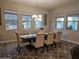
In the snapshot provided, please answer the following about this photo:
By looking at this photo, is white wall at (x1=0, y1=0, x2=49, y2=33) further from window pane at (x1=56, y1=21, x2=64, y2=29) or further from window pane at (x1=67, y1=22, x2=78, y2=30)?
window pane at (x1=67, y1=22, x2=78, y2=30)

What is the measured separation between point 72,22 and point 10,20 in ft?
15.6

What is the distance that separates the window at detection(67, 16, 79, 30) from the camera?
580cm

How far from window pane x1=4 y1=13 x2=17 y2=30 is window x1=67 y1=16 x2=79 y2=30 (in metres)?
4.25

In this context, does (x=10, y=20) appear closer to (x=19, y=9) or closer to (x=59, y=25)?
(x=19, y=9)

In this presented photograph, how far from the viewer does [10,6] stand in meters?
5.68

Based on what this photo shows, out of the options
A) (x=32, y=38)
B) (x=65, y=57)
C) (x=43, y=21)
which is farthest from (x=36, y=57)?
(x=43, y=21)

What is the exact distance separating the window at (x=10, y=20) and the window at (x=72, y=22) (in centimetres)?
425

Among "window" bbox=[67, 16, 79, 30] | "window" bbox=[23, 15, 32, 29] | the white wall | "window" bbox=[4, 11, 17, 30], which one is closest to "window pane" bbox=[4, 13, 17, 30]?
"window" bbox=[4, 11, 17, 30]

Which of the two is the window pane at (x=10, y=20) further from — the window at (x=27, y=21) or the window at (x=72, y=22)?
the window at (x=72, y=22)

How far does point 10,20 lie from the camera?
5.96m

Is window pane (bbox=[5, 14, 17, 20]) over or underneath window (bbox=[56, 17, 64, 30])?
over

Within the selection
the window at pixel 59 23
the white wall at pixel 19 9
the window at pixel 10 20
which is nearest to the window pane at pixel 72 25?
the window at pixel 59 23

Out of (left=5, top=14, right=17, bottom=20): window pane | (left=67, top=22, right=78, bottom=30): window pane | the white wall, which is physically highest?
the white wall

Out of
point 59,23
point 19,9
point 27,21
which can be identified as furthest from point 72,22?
point 19,9
